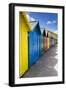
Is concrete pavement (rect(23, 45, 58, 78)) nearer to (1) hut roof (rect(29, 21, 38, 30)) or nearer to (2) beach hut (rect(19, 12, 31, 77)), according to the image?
(2) beach hut (rect(19, 12, 31, 77))

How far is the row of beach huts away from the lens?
54.8 inches

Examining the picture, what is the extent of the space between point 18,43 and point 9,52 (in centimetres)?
7

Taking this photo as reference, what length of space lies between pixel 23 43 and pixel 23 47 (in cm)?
2

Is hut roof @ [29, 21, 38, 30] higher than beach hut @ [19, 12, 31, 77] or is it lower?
higher

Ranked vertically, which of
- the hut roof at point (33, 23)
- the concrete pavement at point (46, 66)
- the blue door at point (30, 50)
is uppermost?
the hut roof at point (33, 23)

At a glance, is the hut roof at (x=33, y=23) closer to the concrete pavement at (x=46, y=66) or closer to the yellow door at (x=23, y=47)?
the yellow door at (x=23, y=47)

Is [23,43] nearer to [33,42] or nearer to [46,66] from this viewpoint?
[33,42]

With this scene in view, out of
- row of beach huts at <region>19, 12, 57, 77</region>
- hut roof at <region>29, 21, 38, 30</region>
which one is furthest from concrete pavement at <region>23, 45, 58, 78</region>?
hut roof at <region>29, 21, 38, 30</region>

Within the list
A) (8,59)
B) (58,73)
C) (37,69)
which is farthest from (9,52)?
(58,73)

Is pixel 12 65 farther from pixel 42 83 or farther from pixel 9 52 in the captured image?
pixel 42 83

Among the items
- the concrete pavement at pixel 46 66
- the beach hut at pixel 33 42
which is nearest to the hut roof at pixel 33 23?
the beach hut at pixel 33 42

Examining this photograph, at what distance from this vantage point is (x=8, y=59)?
1.40m

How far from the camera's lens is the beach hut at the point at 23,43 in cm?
139
